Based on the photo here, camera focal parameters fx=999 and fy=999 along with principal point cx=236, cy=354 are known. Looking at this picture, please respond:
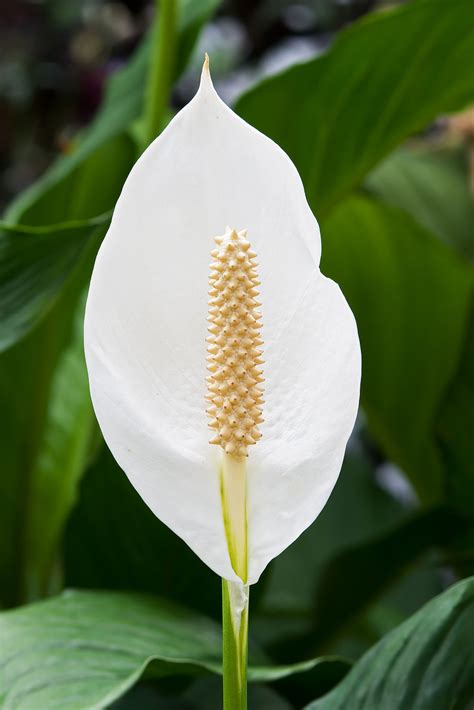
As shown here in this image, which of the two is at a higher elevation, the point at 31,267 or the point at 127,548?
the point at 31,267

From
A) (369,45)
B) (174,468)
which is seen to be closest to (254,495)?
(174,468)

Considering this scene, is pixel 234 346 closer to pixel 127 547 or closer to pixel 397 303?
pixel 127 547

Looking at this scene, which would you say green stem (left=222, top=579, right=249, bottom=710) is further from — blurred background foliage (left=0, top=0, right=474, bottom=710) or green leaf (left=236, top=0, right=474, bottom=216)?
green leaf (left=236, top=0, right=474, bottom=216)

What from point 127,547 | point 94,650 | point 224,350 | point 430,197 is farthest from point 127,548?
point 430,197

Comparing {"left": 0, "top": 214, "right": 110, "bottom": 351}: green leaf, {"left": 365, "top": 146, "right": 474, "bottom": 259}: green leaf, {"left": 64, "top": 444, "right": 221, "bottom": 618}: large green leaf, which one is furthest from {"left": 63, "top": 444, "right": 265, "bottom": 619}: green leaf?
{"left": 365, "top": 146, "right": 474, "bottom": 259}: green leaf

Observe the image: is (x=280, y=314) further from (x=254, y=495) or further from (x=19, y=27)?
(x=19, y=27)

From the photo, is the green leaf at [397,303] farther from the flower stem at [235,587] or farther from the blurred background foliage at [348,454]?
the flower stem at [235,587]

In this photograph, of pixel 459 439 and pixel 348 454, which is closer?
pixel 459 439
